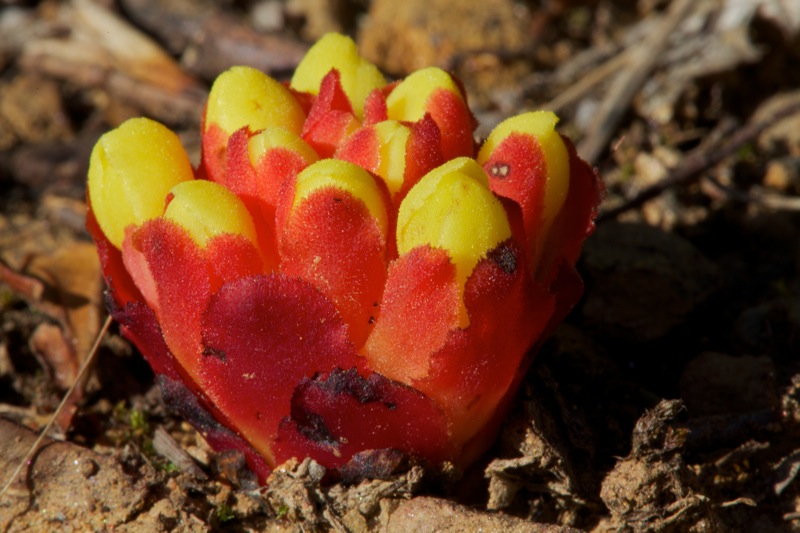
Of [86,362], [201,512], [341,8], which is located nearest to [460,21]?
[341,8]

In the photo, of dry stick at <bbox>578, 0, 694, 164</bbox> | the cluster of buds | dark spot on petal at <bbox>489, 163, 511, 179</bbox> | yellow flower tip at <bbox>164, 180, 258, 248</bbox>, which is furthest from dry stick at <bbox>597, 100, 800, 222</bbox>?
yellow flower tip at <bbox>164, 180, 258, 248</bbox>

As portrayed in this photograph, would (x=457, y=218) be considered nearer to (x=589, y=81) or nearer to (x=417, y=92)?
(x=417, y=92)

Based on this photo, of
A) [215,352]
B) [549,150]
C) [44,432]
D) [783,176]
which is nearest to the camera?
[215,352]

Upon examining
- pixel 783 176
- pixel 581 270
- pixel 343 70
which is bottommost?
pixel 783 176

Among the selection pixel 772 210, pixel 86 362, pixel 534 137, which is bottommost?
pixel 772 210

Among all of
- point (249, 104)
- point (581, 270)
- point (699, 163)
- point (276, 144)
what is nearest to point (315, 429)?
point (276, 144)

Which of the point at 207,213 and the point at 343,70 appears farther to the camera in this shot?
the point at 343,70

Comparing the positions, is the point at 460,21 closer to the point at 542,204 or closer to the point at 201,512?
the point at 542,204
